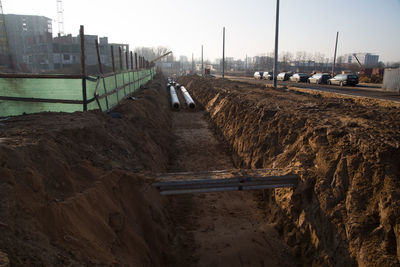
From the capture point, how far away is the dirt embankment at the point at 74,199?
128 inches

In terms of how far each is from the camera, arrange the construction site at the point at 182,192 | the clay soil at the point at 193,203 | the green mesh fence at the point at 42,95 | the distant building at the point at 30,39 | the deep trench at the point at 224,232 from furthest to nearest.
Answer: the distant building at the point at 30,39 < the green mesh fence at the point at 42,95 < the deep trench at the point at 224,232 < the construction site at the point at 182,192 < the clay soil at the point at 193,203

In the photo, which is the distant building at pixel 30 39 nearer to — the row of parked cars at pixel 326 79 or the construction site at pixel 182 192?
the row of parked cars at pixel 326 79

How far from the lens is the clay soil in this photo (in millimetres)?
3707

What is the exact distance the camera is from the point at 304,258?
5.29 meters

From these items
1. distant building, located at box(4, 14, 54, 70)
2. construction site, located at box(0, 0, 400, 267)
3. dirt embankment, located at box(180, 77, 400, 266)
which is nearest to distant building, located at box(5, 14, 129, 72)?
distant building, located at box(4, 14, 54, 70)

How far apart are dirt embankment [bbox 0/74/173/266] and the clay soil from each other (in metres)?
0.02

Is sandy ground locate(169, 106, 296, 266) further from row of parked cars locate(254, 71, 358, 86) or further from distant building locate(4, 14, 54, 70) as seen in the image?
distant building locate(4, 14, 54, 70)

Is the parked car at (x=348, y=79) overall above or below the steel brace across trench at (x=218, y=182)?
above

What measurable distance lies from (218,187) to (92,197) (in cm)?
282

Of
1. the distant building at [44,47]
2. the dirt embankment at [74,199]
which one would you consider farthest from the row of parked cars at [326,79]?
the distant building at [44,47]

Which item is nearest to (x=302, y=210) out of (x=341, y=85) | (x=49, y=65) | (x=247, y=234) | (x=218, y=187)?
(x=247, y=234)

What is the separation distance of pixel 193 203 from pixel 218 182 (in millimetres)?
1794

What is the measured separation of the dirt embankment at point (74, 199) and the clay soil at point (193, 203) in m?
0.02

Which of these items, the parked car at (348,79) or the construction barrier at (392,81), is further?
the parked car at (348,79)
